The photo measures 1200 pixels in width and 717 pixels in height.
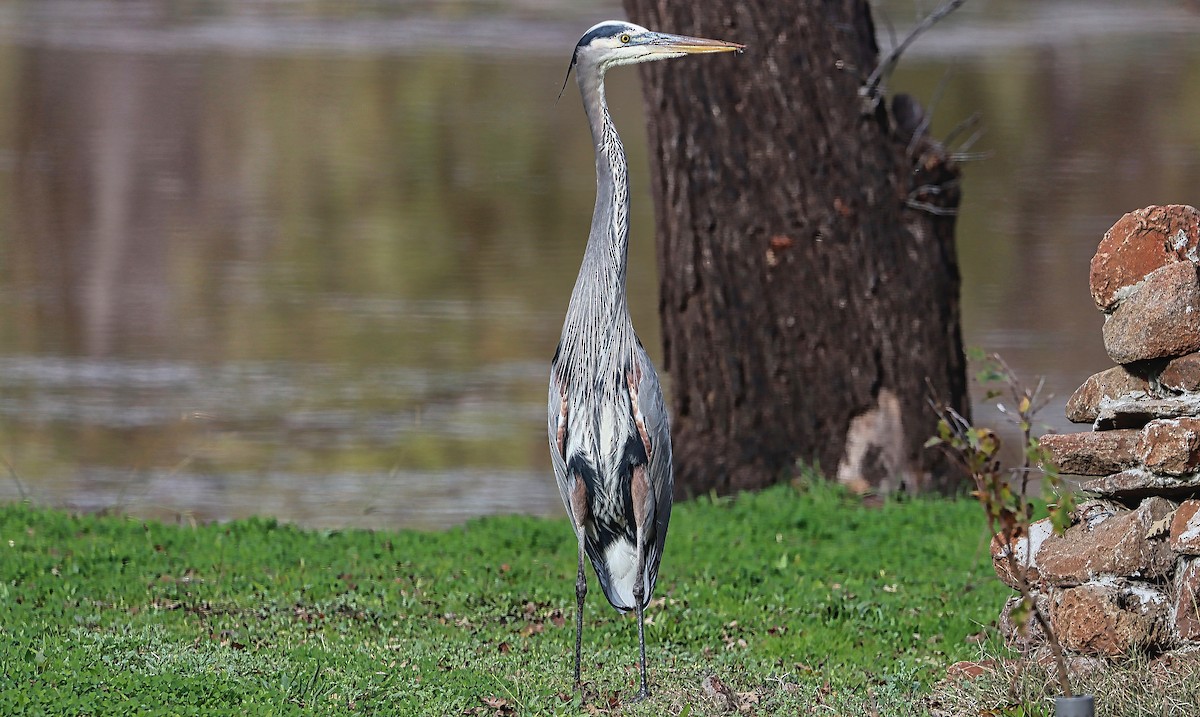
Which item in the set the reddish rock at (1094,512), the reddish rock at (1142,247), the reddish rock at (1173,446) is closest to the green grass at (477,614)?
the reddish rock at (1094,512)

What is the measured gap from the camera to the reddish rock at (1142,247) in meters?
5.59

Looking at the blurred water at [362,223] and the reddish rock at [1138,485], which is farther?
the blurred water at [362,223]

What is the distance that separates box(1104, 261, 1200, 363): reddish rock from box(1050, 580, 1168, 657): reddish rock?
795 mm

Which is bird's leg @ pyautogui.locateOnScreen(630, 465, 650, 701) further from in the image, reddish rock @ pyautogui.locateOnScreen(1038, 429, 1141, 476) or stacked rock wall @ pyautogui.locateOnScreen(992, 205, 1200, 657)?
reddish rock @ pyautogui.locateOnScreen(1038, 429, 1141, 476)

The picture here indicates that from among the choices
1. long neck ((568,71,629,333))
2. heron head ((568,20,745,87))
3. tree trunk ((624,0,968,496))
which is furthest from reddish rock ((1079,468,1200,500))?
tree trunk ((624,0,968,496))

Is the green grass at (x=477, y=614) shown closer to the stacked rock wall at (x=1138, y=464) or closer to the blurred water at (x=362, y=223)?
the stacked rock wall at (x=1138, y=464)

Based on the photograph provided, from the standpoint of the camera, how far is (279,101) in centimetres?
2353

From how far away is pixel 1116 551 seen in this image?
5.56 meters

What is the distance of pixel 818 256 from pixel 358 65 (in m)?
17.5

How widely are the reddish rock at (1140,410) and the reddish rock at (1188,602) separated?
49 centimetres

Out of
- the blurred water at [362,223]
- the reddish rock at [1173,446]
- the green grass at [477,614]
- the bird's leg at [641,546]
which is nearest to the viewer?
the reddish rock at [1173,446]

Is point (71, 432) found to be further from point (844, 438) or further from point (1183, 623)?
point (1183, 623)

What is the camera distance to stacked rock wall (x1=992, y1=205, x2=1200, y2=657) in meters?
5.40

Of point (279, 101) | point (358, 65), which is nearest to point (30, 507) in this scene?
point (279, 101)
